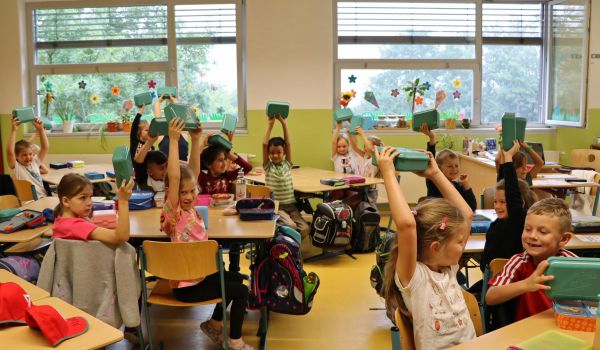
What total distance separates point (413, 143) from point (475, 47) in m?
1.46

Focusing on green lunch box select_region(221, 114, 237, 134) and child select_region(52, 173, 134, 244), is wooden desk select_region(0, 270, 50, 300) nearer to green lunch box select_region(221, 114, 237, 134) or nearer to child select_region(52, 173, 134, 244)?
child select_region(52, 173, 134, 244)

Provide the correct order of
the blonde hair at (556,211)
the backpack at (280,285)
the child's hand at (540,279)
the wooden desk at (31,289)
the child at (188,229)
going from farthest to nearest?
the backpack at (280,285), the child at (188,229), the blonde hair at (556,211), the wooden desk at (31,289), the child's hand at (540,279)

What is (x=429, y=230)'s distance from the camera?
202cm

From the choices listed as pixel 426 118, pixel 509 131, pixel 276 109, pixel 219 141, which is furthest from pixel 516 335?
pixel 276 109

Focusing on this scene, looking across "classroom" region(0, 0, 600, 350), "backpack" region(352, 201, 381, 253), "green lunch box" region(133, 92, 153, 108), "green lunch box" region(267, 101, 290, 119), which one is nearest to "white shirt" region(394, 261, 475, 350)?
"classroom" region(0, 0, 600, 350)

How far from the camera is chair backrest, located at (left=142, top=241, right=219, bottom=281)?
2.90 metres

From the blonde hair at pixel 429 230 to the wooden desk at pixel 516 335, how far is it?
0.29m

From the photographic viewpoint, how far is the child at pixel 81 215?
2.75m

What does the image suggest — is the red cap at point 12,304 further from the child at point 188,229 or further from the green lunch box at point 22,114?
the green lunch box at point 22,114

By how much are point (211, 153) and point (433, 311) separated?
8.41 feet

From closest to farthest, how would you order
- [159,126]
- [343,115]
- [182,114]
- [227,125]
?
1. [182,114]
2. [159,126]
3. [227,125]
4. [343,115]

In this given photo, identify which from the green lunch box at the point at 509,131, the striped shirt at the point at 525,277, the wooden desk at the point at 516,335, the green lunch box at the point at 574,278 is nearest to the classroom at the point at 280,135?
the green lunch box at the point at 509,131

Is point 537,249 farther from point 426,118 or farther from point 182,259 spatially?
point 182,259

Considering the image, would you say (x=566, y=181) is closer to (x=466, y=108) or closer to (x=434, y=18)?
(x=466, y=108)
